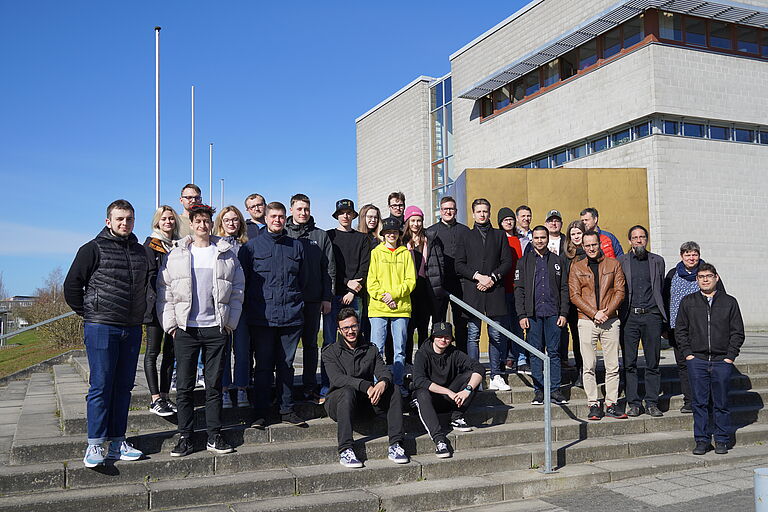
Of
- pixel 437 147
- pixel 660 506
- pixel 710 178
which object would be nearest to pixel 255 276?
pixel 660 506

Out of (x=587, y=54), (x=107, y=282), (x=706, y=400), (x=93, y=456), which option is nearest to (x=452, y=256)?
(x=706, y=400)

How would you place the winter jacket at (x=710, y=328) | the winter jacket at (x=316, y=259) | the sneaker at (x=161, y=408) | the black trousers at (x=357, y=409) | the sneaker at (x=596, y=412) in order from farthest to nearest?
the sneaker at (x=596, y=412), the winter jacket at (x=710, y=328), the winter jacket at (x=316, y=259), the sneaker at (x=161, y=408), the black trousers at (x=357, y=409)

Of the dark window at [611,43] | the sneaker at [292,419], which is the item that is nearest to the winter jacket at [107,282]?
→ the sneaker at [292,419]

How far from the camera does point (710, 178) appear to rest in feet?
61.7

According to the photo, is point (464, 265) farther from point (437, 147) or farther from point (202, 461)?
point (437, 147)

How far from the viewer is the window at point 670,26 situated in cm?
1809

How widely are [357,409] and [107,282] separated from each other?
243 centimetres

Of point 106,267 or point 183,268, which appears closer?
point 106,267

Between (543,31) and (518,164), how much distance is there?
464cm

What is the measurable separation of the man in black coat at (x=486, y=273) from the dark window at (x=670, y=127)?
1329 centimetres

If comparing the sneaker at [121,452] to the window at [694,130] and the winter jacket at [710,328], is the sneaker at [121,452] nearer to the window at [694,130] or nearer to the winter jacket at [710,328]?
the winter jacket at [710,328]

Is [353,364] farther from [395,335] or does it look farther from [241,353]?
[241,353]

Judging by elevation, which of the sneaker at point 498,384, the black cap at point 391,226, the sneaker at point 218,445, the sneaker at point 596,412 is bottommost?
the sneaker at point 596,412

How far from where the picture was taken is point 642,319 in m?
7.10
